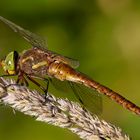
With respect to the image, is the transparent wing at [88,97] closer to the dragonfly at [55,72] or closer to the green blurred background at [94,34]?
the dragonfly at [55,72]

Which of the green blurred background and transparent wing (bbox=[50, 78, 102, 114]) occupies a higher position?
the green blurred background

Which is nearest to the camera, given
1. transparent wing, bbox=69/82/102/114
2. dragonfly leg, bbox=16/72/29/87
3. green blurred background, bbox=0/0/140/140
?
dragonfly leg, bbox=16/72/29/87

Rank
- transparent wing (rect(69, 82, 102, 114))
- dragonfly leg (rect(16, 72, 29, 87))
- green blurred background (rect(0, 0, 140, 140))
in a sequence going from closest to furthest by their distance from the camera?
dragonfly leg (rect(16, 72, 29, 87)) < transparent wing (rect(69, 82, 102, 114)) < green blurred background (rect(0, 0, 140, 140))

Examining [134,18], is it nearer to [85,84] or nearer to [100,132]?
[85,84]

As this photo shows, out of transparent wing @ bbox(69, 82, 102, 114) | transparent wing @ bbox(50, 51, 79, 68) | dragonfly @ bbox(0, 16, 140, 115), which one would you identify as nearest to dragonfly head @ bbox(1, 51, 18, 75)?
dragonfly @ bbox(0, 16, 140, 115)

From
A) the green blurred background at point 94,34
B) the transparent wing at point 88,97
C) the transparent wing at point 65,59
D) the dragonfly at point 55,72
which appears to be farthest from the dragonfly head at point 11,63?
the green blurred background at point 94,34

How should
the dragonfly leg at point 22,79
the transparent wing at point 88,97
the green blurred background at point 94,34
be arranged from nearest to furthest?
the dragonfly leg at point 22,79 → the transparent wing at point 88,97 → the green blurred background at point 94,34

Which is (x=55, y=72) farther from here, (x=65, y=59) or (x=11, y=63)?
(x=11, y=63)

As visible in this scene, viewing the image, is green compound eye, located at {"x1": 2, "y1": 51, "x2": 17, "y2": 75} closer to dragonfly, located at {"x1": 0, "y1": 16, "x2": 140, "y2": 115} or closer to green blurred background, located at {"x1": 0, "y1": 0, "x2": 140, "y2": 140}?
dragonfly, located at {"x1": 0, "y1": 16, "x2": 140, "y2": 115}

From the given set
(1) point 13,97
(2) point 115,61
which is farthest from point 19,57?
(2) point 115,61
